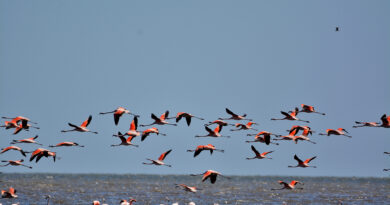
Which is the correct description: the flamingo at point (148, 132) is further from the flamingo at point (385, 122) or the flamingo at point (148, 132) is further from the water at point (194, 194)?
the water at point (194, 194)

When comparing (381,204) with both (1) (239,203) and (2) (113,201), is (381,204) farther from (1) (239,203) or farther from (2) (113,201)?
(2) (113,201)

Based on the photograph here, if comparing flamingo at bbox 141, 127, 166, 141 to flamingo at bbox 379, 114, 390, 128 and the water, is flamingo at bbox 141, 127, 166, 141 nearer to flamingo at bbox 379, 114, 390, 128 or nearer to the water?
flamingo at bbox 379, 114, 390, 128

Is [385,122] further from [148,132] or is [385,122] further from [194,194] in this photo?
[194,194]

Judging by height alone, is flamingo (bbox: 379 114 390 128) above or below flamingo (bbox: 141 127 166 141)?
above

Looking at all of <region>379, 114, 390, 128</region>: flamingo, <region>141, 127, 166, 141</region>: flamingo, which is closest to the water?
<region>141, 127, 166, 141</region>: flamingo

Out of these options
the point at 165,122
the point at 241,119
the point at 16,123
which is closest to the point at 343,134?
the point at 241,119

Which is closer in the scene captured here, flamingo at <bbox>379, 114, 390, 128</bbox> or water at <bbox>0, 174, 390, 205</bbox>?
flamingo at <bbox>379, 114, 390, 128</bbox>

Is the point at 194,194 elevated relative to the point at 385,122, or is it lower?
lower

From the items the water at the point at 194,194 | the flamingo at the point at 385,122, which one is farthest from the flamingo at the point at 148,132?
the water at the point at 194,194

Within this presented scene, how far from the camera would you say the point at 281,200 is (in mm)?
56281

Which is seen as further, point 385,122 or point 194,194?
point 194,194

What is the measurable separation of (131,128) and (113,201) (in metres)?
23.3

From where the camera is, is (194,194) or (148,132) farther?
(194,194)

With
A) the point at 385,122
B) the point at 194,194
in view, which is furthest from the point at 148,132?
the point at 194,194
